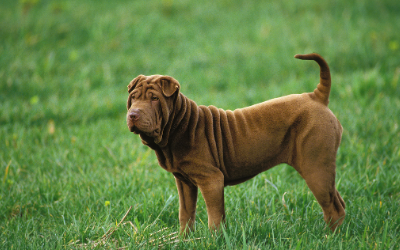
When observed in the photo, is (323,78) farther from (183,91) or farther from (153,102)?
(183,91)

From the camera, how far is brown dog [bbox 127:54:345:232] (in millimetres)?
2734

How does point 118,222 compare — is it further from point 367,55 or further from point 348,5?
point 348,5

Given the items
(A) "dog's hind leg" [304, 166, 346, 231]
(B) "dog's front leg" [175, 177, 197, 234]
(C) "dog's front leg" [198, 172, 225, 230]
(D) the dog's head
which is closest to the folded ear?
(D) the dog's head

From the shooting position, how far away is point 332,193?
9.53 feet

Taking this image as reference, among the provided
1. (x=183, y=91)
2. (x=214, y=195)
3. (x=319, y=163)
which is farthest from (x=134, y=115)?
(x=183, y=91)

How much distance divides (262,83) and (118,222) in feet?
14.6

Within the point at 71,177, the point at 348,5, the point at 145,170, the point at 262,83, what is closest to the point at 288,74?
the point at 262,83

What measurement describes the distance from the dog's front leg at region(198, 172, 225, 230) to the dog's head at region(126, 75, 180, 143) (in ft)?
1.49

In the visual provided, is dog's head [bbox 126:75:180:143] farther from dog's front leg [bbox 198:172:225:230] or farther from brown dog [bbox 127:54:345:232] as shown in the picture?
dog's front leg [bbox 198:172:225:230]

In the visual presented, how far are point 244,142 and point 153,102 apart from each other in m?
0.73

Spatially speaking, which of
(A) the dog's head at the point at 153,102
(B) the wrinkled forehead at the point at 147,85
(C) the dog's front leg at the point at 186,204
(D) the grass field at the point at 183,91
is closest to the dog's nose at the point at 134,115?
(A) the dog's head at the point at 153,102

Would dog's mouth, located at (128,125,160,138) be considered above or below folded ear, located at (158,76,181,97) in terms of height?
below

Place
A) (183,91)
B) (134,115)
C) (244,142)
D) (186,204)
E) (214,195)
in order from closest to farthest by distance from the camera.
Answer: (134,115) < (214,195) < (244,142) < (186,204) < (183,91)

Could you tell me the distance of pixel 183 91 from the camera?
6.75 meters
